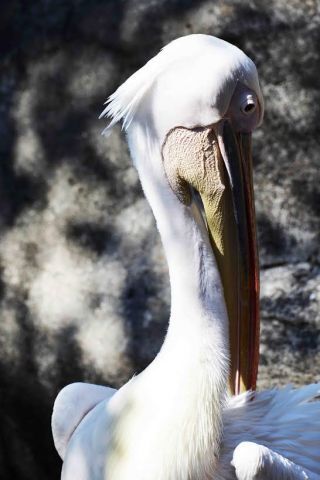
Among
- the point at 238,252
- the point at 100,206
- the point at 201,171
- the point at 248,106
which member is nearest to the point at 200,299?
the point at 238,252

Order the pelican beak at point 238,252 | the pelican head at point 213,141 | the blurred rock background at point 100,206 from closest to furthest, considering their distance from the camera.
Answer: the pelican head at point 213,141
the pelican beak at point 238,252
the blurred rock background at point 100,206

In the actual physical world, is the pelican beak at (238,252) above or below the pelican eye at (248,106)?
below

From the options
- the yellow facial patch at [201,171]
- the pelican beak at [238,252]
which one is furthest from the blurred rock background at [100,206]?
the yellow facial patch at [201,171]

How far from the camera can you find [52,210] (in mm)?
3771

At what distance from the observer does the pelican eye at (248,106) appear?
2.33 metres

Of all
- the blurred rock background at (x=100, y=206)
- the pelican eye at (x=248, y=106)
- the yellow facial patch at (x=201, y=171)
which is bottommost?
the blurred rock background at (x=100, y=206)

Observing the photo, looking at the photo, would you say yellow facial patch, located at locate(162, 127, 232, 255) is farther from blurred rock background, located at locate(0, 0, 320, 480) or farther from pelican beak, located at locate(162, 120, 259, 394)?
blurred rock background, located at locate(0, 0, 320, 480)

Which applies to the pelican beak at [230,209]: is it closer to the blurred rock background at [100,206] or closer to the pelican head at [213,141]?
the pelican head at [213,141]

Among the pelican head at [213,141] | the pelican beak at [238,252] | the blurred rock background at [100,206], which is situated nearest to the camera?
the pelican head at [213,141]

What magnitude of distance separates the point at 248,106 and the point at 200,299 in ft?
1.58

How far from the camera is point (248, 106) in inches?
92.3

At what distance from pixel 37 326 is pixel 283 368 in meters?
0.97

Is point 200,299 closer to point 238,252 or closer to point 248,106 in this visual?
point 238,252

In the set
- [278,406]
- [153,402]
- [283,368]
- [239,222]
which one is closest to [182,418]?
[153,402]
